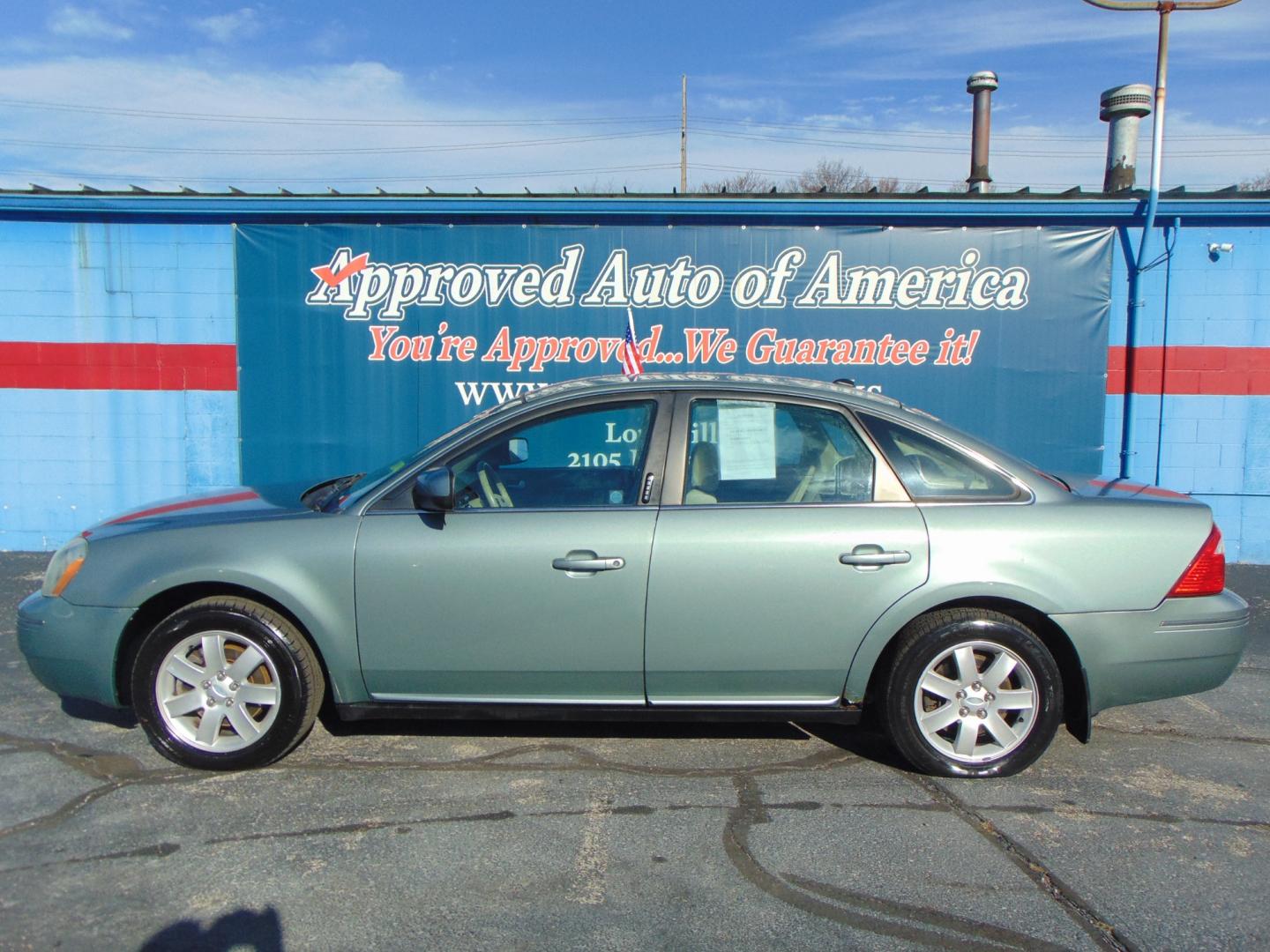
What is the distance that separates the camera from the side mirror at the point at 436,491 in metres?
3.90

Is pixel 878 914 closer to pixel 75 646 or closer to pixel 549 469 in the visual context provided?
pixel 549 469

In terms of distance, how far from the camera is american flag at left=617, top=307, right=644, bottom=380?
863 cm

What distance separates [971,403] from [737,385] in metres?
4.98

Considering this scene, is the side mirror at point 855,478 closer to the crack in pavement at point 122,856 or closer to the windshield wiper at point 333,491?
the windshield wiper at point 333,491

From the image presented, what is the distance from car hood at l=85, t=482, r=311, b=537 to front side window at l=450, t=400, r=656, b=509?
2.43ft

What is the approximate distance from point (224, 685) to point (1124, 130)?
9.26 m

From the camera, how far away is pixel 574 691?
4.04 metres

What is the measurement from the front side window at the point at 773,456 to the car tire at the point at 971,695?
0.64 metres

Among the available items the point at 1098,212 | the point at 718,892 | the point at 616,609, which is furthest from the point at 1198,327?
the point at 718,892

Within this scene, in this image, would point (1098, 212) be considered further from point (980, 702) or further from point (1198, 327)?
point (980, 702)

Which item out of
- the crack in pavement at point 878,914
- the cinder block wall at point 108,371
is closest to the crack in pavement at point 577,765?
the crack in pavement at point 878,914

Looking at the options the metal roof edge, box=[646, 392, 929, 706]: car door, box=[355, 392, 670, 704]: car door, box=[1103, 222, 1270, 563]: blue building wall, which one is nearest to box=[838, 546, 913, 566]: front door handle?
box=[646, 392, 929, 706]: car door

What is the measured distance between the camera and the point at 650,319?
865 centimetres

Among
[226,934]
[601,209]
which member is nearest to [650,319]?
[601,209]
